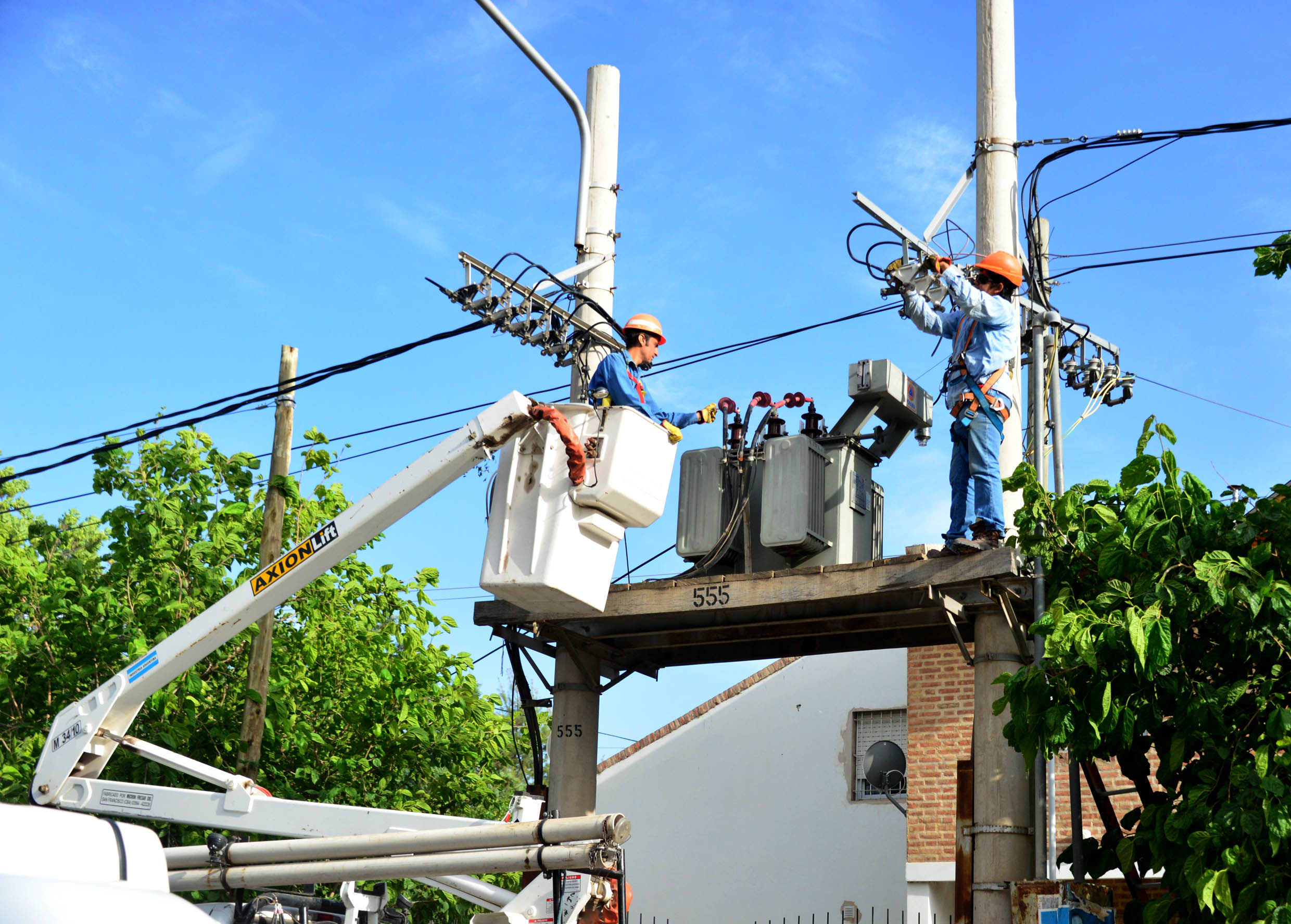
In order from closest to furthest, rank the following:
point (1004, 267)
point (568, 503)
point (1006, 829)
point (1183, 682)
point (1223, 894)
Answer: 1. point (1223, 894)
2. point (1183, 682)
3. point (1006, 829)
4. point (568, 503)
5. point (1004, 267)

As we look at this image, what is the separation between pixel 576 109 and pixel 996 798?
763cm

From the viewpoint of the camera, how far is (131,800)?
392 inches

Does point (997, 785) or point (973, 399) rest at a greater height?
point (973, 399)

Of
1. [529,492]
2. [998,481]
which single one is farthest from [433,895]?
[998,481]

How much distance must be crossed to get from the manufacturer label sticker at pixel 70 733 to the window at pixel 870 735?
1388cm

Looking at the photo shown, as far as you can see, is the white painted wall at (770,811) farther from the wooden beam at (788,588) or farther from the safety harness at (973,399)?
the safety harness at (973,399)

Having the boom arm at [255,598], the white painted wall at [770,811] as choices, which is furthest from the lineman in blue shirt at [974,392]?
the white painted wall at [770,811]

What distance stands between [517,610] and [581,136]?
4851 mm

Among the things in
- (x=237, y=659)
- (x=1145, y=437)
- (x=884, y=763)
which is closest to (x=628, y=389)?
(x=1145, y=437)

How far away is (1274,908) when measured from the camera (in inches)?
289

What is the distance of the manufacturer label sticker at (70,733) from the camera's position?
10.3 meters

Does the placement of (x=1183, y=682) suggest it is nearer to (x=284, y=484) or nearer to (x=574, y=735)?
(x=574, y=735)

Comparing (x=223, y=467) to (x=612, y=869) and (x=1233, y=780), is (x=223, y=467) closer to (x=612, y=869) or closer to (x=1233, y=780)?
(x=612, y=869)

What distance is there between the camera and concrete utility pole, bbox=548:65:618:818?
11867 mm
